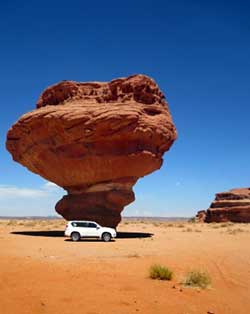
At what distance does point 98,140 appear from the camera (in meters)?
29.5

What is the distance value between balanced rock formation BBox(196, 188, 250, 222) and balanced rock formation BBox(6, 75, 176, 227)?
34.8 meters

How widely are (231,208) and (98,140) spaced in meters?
40.2

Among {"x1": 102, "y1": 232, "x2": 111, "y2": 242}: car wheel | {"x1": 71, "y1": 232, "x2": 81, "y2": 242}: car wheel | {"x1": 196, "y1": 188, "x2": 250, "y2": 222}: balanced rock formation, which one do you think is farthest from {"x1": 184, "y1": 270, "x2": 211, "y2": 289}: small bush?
{"x1": 196, "y1": 188, "x2": 250, "y2": 222}: balanced rock formation

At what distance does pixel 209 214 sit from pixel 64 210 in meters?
40.1

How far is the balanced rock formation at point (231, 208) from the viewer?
202 feet

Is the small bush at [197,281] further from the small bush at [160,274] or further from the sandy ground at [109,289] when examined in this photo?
the small bush at [160,274]

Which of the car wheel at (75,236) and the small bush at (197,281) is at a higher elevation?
the car wheel at (75,236)

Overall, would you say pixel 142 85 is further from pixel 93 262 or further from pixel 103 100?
pixel 93 262

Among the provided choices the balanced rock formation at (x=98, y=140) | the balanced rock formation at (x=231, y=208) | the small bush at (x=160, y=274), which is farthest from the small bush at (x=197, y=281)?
the balanced rock formation at (x=231, y=208)

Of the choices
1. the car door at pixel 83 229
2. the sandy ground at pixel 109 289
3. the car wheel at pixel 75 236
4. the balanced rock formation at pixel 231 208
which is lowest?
the sandy ground at pixel 109 289

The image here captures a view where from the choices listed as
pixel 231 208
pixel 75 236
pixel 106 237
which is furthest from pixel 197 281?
pixel 231 208

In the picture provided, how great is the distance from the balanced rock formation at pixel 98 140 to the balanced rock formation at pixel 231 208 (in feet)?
114

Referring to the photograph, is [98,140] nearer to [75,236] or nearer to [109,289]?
[75,236]

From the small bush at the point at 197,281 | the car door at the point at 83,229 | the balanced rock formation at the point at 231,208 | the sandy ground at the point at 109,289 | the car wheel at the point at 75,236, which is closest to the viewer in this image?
the sandy ground at the point at 109,289
